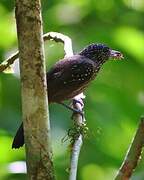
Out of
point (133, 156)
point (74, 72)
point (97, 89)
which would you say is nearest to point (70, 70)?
point (74, 72)

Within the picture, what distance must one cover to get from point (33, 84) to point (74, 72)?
1.01 metres

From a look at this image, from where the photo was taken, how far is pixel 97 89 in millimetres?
2393

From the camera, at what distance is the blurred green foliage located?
2156mm

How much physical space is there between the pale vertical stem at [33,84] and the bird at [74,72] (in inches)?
25.0

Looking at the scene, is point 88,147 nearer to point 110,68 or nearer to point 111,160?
point 111,160

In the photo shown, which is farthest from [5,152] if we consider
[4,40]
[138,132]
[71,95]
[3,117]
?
[138,132]

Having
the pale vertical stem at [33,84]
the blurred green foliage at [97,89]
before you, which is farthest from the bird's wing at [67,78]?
the pale vertical stem at [33,84]

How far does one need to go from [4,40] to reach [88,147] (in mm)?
636

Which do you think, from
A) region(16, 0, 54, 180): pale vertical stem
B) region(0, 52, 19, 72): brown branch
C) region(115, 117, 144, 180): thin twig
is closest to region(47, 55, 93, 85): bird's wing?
region(0, 52, 19, 72): brown branch

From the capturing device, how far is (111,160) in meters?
2.16

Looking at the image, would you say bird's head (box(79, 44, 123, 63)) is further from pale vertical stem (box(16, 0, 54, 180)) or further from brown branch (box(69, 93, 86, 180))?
pale vertical stem (box(16, 0, 54, 180))

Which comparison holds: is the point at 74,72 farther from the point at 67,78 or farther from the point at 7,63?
the point at 7,63

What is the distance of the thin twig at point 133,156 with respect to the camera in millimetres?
1030

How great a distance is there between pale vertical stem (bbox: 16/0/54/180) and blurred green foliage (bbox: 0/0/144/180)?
767 millimetres
